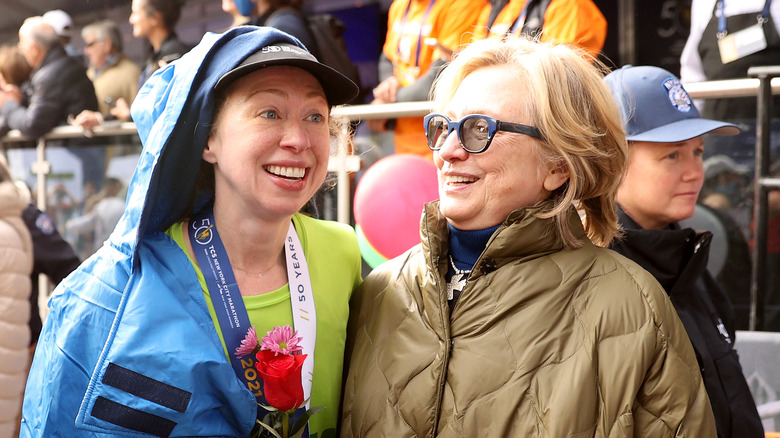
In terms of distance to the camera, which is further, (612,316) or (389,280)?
(389,280)

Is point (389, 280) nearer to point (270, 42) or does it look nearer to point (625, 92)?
point (270, 42)

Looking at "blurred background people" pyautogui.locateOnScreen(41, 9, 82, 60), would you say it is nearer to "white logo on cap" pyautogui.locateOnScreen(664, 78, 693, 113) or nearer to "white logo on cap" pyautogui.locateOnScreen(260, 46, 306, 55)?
"white logo on cap" pyautogui.locateOnScreen(260, 46, 306, 55)

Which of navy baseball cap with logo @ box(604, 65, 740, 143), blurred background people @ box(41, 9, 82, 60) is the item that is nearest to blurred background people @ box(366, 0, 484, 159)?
navy baseball cap with logo @ box(604, 65, 740, 143)

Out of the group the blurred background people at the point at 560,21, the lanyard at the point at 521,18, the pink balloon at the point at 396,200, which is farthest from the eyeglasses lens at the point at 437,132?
the lanyard at the point at 521,18

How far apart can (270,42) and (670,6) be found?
4301mm

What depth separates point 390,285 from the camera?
2256 millimetres

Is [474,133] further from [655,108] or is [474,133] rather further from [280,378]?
[655,108]

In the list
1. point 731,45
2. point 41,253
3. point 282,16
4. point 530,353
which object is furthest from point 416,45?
point 530,353

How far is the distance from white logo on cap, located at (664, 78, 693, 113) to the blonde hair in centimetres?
63

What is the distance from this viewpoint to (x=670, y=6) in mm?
5508

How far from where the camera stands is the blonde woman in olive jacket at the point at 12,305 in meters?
3.89

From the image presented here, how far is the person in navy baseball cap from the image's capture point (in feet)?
7.76

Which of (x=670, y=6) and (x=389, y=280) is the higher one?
(x=670, y=6)

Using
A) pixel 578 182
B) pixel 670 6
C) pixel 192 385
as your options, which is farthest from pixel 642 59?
pixel 192 385
